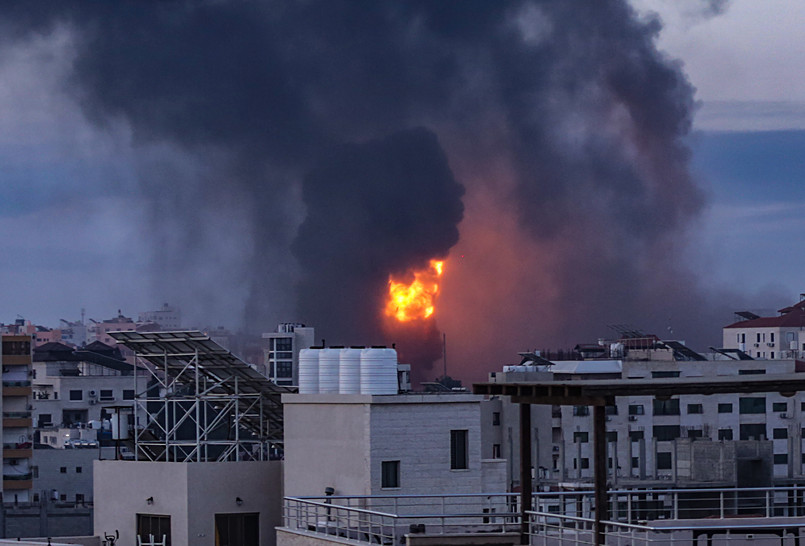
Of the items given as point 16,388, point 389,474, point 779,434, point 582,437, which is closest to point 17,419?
point 16,388

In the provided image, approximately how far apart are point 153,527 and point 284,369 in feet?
409

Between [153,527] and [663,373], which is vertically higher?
[663,373]

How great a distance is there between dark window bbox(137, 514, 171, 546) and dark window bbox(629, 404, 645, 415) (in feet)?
282

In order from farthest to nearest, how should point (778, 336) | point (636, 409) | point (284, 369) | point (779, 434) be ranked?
point (778, 336), point (284, 369), point (779, 434), point (636, 409)

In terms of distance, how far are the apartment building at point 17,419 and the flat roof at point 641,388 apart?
9249 centimetres

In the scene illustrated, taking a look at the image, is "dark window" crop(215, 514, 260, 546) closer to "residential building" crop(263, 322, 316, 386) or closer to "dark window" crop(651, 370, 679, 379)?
"dark window" crop(651, 370, 679, 379)

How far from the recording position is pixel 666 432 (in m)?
128

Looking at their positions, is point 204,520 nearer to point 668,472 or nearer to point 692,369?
point 668,472

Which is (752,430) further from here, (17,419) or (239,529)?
(239,529)

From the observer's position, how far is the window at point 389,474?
40.8m

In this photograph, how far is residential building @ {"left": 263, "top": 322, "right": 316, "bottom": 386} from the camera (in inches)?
6422

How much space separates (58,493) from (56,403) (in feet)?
112

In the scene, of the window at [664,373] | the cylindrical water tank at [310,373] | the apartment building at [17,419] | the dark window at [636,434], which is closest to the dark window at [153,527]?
the cylindrical water tank at [310,373]

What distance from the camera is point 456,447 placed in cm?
4225
